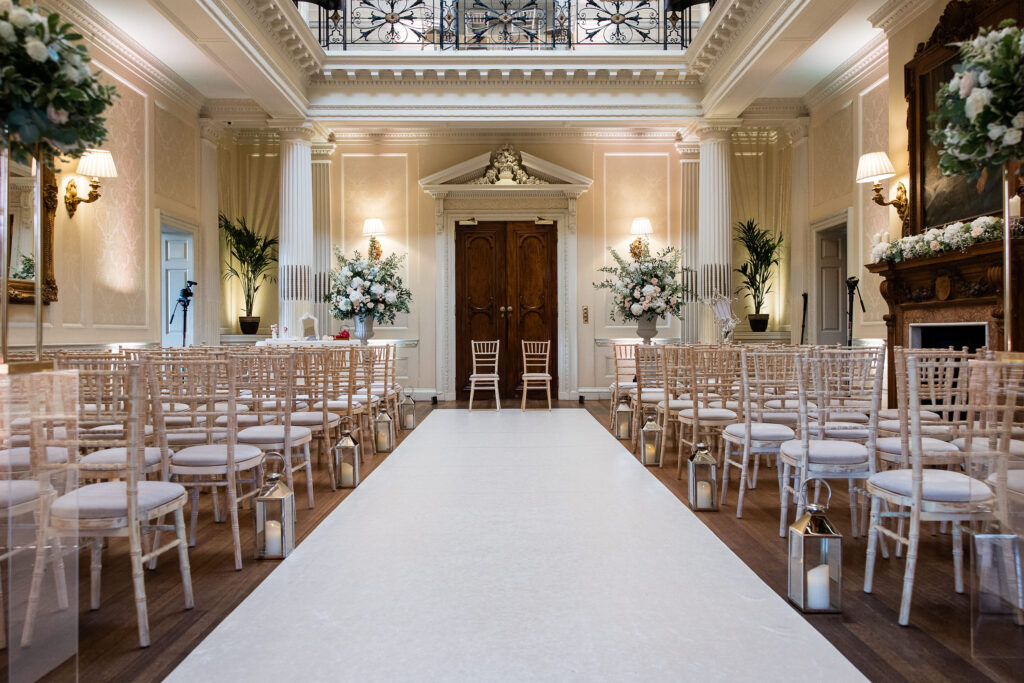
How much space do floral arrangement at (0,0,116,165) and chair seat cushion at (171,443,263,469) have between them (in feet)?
4.62

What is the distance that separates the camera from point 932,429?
10.5ft

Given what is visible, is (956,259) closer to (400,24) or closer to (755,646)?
(755,646)

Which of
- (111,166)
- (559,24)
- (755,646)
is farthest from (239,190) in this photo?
(755,646)

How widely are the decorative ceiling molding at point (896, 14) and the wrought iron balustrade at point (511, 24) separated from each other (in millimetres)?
2956

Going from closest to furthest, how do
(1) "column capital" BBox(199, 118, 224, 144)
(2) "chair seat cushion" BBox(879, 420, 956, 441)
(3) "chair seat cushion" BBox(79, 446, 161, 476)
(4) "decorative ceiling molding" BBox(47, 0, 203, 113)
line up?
(3) "chair seat cushion" BBox(79, 446, 161, 476)
(2) "chair seat cushion" BBox(879, 420, 956, 441)
(4) "decorative ceiling molding" BBox(47, 0, 203, 113)
(1) "column capital" BBox(199, 118, 224, 144)

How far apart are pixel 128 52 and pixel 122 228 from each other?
1827 mm

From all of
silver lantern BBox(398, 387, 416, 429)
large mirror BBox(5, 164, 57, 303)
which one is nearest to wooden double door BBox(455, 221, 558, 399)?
silver lantern BBox(398, 387, 416, 429)

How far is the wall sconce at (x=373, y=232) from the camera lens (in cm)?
1002

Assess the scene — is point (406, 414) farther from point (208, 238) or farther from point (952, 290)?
point (952, 290)

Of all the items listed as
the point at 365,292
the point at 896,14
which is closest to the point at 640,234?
the point at 896,14

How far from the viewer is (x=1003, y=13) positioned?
4938mm

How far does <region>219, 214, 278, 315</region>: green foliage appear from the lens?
995cm

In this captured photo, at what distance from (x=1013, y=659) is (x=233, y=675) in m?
2.28

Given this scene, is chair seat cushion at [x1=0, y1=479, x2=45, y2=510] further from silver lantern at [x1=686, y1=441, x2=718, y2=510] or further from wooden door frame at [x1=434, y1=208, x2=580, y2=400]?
wooden door frame at [x1=434, y1=208, x2=580, y2=400]
